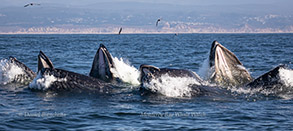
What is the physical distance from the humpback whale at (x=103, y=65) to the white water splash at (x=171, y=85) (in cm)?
124

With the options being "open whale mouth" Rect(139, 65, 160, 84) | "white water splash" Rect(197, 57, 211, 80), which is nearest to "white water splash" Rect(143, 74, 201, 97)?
"open whale mouth" Rect(139, 65, 160, 84)

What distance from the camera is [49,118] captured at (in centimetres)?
912

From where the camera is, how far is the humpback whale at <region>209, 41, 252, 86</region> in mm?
11758

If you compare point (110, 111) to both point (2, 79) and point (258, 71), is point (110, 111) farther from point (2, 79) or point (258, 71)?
point (258, 71)

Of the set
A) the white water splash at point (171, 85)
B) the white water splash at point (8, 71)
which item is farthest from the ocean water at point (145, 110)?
the white water splash at point (8, 71)

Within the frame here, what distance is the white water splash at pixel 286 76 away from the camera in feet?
37.3

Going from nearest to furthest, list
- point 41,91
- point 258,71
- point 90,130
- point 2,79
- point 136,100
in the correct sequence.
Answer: point 90,130 → point 136,100 → point 41,91 → point 2,79 → point 258,71

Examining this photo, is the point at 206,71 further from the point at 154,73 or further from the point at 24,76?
the point at 24,76

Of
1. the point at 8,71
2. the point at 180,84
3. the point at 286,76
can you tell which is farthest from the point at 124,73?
the point at 286,76

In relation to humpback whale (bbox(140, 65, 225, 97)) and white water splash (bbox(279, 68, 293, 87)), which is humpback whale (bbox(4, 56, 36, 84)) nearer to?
humpback whale (bbox(140, 65, 225, 97))

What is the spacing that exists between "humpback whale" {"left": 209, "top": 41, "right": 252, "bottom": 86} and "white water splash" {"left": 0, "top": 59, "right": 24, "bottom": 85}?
223 inches

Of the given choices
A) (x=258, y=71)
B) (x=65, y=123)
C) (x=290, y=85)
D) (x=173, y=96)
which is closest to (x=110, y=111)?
(x=65, y=123)

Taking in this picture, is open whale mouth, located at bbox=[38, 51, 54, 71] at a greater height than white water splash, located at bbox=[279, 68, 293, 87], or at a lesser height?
greater

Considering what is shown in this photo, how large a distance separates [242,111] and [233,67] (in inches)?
104
